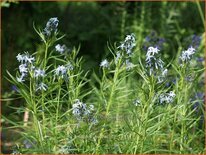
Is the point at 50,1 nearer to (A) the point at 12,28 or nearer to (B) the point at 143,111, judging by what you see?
(A) the point at 12,28

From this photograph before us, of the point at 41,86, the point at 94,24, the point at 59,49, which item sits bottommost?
the point at 41,86

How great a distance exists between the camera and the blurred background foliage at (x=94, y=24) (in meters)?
8.12

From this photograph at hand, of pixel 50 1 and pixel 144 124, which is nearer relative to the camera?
pixel 144 124

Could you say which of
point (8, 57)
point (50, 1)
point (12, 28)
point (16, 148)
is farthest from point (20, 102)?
point (16, 148)

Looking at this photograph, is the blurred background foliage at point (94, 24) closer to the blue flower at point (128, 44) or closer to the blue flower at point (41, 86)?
the blue flower at point (41, 86)

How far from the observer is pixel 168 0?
9.12 meters

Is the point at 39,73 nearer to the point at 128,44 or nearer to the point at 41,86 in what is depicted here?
the point at 41,86

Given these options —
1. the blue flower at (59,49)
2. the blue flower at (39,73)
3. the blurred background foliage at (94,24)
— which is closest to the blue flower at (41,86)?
the blue flower at (39,73)

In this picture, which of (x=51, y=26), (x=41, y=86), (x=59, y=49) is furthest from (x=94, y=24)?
(x=41, y=86)

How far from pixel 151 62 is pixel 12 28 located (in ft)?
18.0

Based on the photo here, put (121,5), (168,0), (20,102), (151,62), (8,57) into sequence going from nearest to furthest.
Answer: (151,62) < (20,102) < (8,57) < (121,5) < (168,0)

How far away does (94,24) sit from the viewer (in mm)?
9328

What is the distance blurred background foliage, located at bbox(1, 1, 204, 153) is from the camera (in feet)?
26.7

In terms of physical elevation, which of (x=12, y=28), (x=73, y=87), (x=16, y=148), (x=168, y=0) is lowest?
(x=16, y=148)
